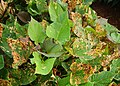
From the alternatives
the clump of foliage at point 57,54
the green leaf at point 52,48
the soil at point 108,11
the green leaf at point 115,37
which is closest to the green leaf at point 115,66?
the clump of foliage at point 57,54

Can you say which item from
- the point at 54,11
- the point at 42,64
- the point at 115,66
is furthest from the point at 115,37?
the point at 42,64

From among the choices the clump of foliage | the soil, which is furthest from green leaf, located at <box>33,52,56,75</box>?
the soil

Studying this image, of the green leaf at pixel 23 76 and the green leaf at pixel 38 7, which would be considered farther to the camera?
the green leaf at pixel 38 7

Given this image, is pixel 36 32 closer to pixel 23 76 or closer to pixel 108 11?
pixel 23 76

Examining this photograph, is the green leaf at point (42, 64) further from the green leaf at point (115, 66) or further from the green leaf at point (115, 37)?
the green leaf at point (115, 37)

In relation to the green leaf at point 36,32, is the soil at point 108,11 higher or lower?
lower

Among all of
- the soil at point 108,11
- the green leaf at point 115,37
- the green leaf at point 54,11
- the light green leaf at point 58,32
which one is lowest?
the soil at point 108,11

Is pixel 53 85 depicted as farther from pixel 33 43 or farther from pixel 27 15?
pixel 27 15
